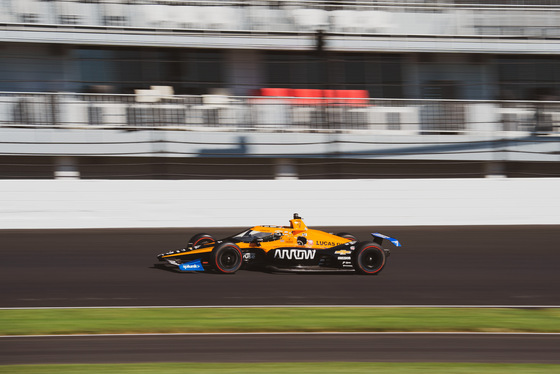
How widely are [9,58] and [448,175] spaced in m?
11.5

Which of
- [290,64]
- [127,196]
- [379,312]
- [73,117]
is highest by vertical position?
[290,64]

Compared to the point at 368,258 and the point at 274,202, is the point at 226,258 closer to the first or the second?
the point at 368,258

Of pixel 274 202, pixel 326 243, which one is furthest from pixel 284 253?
pixel 274 202

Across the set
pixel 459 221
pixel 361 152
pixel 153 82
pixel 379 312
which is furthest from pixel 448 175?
pixel 379 312

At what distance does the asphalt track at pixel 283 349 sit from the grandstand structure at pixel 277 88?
837cm

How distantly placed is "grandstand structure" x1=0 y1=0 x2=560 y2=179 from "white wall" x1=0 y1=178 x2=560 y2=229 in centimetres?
108

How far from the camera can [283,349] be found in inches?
288

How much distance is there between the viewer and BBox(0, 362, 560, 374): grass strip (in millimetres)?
6434

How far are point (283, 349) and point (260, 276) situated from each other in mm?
3572

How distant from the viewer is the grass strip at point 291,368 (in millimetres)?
6434

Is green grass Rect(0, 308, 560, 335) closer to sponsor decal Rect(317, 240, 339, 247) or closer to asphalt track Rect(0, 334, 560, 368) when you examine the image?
asphalt track Rect(0, 334, 560, 368)

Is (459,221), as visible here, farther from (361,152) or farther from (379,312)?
(379,312)

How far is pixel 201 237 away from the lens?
11609 millimetres

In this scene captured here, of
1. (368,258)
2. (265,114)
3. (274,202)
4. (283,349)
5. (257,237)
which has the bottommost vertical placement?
(283,349)
